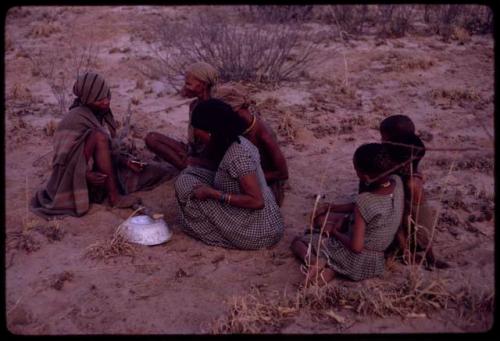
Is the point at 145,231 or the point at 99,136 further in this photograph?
the point at 99,136

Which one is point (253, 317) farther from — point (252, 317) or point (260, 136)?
point (260, 136)

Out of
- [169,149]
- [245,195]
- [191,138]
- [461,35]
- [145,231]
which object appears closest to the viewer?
[245,195]

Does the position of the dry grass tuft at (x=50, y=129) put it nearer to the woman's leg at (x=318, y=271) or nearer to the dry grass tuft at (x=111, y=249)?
the dry grass tuft at (x=111, y=249)

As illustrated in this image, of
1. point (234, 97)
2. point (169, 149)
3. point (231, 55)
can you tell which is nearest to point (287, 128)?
point (169, 149)

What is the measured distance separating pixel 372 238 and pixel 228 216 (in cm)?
95

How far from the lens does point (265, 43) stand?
7.50m

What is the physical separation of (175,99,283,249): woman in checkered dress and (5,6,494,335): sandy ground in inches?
4.7

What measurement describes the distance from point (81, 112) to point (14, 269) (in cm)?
125

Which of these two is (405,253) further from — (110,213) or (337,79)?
(337,79)

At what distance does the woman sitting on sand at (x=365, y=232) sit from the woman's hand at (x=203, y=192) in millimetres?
691

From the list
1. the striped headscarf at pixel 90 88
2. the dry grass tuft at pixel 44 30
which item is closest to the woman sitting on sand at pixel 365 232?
the striped headscarf at pixel 90 88

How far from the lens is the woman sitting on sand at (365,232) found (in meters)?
3.16

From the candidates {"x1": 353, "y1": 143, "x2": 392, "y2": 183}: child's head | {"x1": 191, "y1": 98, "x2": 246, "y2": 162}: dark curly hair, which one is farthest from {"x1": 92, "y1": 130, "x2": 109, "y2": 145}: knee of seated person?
{"x1": 353, "y1": 143, "x2": 392, "y2": 183}: child's head

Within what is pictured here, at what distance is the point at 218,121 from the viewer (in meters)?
3.54
